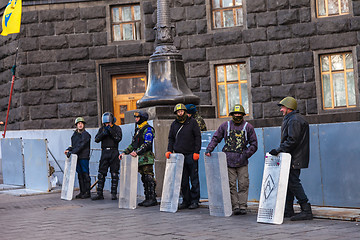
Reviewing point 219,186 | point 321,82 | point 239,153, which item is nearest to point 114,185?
point 219,186

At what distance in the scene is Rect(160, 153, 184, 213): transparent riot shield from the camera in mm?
11016

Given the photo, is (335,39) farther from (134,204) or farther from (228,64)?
(134,204)

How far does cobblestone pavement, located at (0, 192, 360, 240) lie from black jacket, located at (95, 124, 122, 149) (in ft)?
6.26

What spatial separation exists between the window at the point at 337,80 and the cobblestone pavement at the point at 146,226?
913cm

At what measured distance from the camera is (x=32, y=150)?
661 inches

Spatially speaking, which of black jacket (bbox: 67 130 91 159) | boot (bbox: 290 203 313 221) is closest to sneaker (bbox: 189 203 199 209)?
boot (bbox: 290 203 313 221)

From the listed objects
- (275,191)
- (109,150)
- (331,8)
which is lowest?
(275,191)

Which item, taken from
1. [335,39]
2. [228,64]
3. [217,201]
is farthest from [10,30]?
[217,201]

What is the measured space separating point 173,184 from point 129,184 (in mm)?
1161

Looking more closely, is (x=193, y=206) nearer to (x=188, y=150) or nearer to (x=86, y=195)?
(x=188, y=150)

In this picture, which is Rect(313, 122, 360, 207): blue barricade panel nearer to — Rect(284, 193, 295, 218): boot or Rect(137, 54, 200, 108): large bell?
Rect(284, 193, 295, 218): boot

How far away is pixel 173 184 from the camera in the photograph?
36.4 ft

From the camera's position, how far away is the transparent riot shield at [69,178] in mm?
14242

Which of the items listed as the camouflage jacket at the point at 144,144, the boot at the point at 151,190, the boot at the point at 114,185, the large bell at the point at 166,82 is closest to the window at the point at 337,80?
the large bell at the point at 166,82
